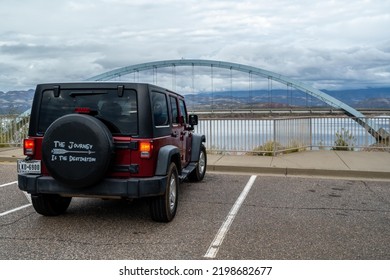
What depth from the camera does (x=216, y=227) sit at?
5137 mm

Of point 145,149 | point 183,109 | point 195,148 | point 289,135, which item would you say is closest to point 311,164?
point 289,135

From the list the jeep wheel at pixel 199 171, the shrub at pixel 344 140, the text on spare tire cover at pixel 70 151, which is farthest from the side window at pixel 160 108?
the shrub at pixel 344 140

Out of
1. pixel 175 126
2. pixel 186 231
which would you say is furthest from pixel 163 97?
pixel 186 231

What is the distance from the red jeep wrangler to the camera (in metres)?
4.62

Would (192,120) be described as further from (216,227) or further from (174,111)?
(216,227)

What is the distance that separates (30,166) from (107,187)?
1.15 meters

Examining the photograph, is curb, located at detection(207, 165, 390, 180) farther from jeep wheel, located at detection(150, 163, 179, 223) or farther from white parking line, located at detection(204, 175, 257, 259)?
jeep wheel, located at detection(150, 163, 179, 223)

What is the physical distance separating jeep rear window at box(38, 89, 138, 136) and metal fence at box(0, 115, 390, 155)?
7.24 meters

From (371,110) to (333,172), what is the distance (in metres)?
46.5

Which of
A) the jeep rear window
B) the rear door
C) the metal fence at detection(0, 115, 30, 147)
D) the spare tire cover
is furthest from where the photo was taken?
the metal fence at detection(0, 115, 30, 147)

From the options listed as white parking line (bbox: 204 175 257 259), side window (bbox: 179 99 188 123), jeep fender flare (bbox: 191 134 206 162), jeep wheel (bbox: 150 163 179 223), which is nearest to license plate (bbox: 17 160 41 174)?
jeep wheel (bbox: 150 163 179 223)

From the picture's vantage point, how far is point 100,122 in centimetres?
470

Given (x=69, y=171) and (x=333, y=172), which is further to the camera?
(x=333, y=172)

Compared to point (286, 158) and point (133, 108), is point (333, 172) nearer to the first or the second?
point (286, 158)
